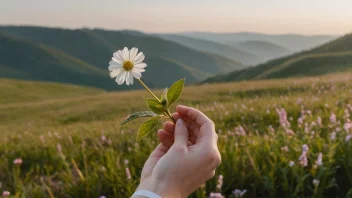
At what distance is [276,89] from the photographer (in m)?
21.3

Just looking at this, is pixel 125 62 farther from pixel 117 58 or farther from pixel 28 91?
pixel 28 91

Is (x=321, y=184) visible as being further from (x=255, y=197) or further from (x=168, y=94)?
(x=168, y=94)

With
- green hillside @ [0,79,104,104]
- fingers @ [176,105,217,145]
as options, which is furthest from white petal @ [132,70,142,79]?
green hillside @ [0,79,104,104]

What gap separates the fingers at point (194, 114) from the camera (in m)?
2.21

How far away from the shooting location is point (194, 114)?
7.40 ft

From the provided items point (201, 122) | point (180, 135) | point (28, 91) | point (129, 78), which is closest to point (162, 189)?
point (180, 135)

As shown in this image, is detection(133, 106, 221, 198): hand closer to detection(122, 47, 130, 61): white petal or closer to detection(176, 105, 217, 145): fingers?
detection(176, 105, 217, 145): fingers

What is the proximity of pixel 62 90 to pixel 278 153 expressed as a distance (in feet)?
269

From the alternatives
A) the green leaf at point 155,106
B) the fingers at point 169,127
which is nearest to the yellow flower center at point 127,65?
the green leaf at point 155,106

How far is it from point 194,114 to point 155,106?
12.8 inches

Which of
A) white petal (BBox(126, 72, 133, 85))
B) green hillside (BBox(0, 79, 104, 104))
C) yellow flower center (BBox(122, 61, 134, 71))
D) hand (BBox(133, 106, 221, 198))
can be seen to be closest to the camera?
white petal (BBox(126, 72, 133, 85))

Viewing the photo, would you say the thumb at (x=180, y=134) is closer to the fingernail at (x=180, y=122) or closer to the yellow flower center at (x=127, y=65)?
the fingernail at (x=180, y=122)

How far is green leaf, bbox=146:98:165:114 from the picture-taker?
2.00 meters

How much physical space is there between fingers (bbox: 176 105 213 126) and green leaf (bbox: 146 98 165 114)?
0.18 metres
